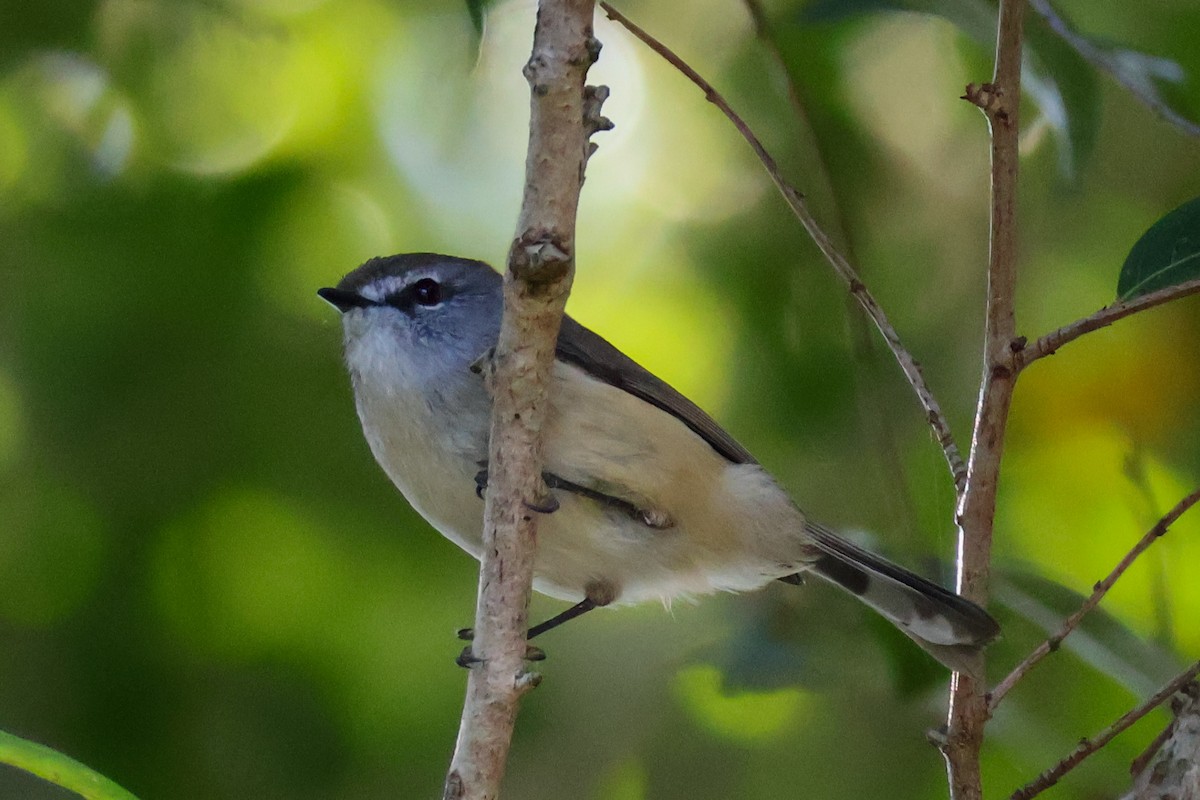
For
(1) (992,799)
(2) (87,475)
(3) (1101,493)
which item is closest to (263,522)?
(2) (87,475)

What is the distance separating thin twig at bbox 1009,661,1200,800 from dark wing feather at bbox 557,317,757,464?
3.79ft

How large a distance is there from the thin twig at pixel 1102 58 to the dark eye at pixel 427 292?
4.57 ft

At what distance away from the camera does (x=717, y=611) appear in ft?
12.4

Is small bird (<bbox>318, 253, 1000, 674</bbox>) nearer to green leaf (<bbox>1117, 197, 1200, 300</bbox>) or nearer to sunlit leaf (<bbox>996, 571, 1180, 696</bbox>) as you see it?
sunlit leaf (<bbox>996, 571, 1180, 696</bbox>)

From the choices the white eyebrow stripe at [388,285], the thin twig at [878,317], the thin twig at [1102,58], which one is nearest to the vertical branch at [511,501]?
the thin twig at [878,317]

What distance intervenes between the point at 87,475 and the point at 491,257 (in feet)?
4.45

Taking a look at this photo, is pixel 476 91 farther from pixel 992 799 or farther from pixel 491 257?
pixel 992 799

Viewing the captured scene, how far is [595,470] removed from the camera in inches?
102

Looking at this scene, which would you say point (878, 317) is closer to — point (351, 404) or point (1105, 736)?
point (1105, 736)

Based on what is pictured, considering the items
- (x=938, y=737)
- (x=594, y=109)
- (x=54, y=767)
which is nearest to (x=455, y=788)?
(x=54, y=767)

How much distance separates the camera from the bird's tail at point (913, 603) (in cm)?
250

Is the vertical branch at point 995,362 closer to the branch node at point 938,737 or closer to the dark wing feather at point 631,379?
the branch node at point 938,737

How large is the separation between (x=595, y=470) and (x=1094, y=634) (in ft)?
3.69

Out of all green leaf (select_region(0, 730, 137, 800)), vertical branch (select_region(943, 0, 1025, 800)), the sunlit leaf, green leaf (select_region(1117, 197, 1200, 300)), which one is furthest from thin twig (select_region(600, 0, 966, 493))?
green leaf (select_region(0, 730, 137, 800))
